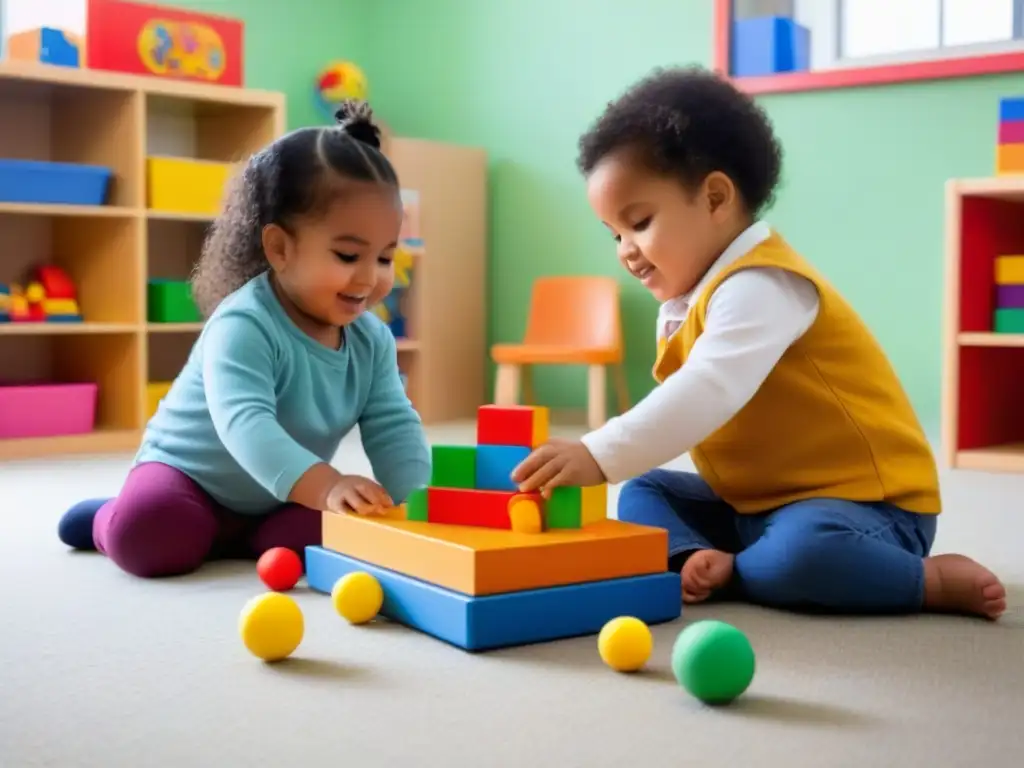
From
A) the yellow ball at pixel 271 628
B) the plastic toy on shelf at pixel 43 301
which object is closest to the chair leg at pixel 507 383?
the plastic toy on shelf at pixel 43 301

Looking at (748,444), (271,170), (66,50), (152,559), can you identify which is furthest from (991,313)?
(66,50)

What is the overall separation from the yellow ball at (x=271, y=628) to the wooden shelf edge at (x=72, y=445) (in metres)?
1.69

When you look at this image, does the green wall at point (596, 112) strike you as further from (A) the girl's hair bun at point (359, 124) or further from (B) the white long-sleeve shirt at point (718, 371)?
(B) the white long-sleeve shirt at point (718, 371)

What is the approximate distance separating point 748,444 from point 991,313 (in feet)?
4.86

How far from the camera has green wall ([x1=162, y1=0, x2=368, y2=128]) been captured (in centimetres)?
354

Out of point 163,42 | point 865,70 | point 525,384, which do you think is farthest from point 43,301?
point 865,70

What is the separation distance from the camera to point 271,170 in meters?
1.37

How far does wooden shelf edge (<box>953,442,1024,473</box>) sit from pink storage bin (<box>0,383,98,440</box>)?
70.3 inches

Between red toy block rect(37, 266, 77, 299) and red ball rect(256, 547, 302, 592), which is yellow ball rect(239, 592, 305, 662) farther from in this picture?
red toy block rect(37, 266, 77, 299)

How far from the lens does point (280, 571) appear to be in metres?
1.21

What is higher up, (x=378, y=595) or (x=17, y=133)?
(x=17, y=133)

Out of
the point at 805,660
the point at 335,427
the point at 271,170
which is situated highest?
the point at 271,170

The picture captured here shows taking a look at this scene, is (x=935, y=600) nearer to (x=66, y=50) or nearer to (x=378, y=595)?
(x=378, y=595)

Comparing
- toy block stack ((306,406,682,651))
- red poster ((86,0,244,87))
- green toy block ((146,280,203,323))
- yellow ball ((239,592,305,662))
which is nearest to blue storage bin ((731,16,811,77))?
red poster ((86,0,244,87))
